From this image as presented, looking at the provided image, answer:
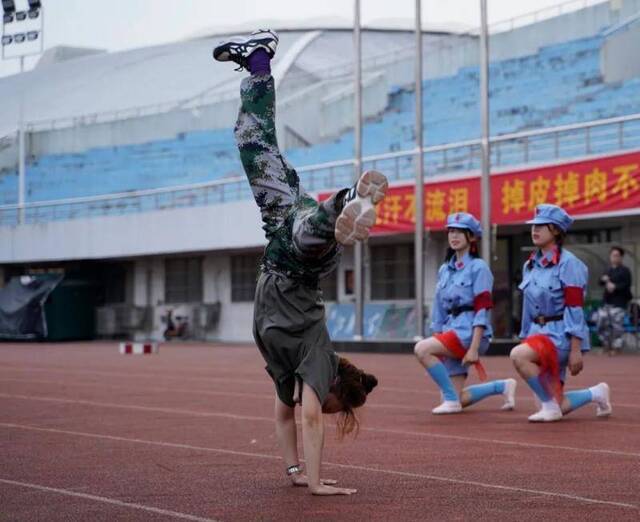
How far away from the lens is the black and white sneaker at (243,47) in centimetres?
786

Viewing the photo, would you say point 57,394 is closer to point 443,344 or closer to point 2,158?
point 443,344

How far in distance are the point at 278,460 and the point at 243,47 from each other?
3.17m

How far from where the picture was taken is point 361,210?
653 centimetres

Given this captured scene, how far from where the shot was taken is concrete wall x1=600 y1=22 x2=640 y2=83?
34.4 metres

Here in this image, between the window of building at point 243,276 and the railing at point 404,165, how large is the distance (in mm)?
1898

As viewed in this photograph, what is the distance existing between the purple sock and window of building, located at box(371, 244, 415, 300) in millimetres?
26911

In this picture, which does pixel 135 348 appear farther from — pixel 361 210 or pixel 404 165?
pixel 361 210

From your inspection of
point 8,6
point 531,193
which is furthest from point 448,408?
point 8,6

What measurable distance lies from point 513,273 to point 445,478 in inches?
933

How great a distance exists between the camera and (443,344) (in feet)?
43.3

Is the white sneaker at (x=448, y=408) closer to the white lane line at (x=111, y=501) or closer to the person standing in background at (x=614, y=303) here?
the white lane line at (x=111, y=501)

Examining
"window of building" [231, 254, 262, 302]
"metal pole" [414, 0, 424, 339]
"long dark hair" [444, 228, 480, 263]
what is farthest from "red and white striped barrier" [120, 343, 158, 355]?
"long dark hair" [444, 228, 480, 263]

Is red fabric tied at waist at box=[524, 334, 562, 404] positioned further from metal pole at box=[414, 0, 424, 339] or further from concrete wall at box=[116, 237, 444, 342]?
concrete wall at box=[116, 237, 444, 342]

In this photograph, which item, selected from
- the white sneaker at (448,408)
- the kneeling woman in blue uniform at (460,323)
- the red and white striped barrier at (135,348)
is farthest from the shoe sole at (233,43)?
the red and white striped barrier at (135,348)
